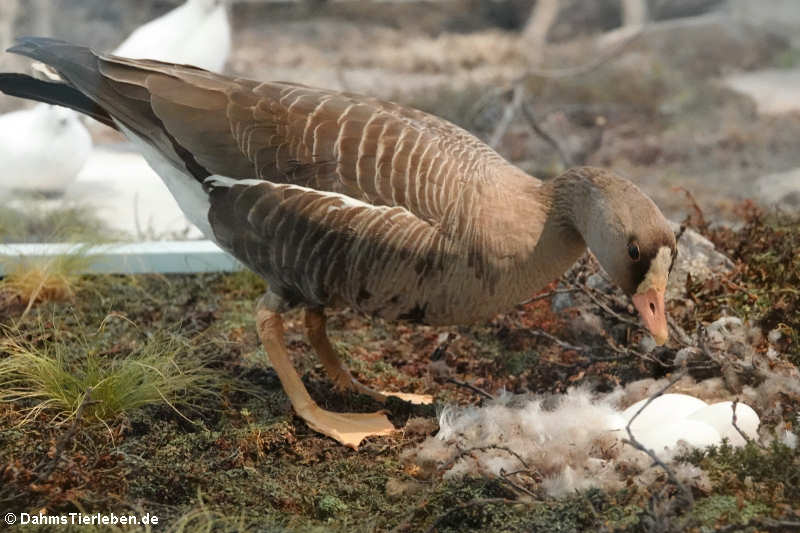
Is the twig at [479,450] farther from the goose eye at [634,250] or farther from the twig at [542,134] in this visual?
the twig at [542,134]

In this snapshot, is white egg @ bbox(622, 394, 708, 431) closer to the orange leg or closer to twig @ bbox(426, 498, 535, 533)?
twig @ bbox(426, 498, 535, 533)

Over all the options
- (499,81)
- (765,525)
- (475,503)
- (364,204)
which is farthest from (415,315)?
(499,81)

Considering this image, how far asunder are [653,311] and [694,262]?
5.12 ft

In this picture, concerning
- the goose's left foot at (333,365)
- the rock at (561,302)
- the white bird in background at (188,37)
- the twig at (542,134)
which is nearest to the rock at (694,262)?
the rock at (561,302)

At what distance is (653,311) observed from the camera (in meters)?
3.63

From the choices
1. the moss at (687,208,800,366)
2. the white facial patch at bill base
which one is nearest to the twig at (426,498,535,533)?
the white facial patch at bill base

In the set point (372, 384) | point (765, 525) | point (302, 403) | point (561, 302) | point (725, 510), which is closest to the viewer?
point (765, 525)

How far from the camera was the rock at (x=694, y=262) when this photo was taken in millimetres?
4977

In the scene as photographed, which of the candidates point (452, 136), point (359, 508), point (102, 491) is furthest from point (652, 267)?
point (102, 491)

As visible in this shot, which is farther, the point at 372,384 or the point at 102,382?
the point at 372,384

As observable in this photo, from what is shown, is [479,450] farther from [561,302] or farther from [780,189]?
[780,189]

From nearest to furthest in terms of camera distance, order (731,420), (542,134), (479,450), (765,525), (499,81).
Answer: (765,525) → (731,420) → (479,450) → (542,134) → (499,81)

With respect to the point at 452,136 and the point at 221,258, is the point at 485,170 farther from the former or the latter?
the point at 221,258

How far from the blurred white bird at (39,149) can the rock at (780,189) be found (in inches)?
209
